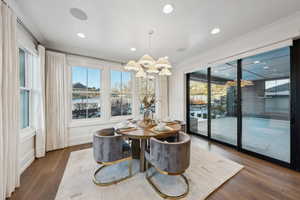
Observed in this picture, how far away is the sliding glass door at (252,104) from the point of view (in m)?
2.30

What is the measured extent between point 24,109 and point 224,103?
5042mm

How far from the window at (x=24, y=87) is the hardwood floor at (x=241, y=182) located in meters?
0.97

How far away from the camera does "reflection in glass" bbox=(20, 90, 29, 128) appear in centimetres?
237

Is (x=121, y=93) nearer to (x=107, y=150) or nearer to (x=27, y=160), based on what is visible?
(x=107, y=150)

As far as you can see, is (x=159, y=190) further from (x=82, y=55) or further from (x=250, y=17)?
(x=82, y=55)

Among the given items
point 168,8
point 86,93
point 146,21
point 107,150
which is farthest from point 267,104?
point 86,93

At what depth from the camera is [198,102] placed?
4.14m

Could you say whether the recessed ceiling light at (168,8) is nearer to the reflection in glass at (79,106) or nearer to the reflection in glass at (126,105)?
the reflection in glass at (126,105)

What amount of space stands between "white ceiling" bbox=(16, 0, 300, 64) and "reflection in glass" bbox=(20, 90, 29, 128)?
137 centimetres

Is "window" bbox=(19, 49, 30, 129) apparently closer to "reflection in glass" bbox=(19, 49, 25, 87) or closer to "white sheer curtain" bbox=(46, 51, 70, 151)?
"reflection in glass" bbox=(19, 49, 25, 87)

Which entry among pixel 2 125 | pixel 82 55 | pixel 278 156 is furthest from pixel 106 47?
pixel 278 156

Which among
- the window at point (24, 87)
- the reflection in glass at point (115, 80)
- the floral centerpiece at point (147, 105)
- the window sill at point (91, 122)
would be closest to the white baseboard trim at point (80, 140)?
the window sill at point (91, 122)

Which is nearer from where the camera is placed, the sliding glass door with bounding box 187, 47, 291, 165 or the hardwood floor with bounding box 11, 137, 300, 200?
the hardwood floor with bounding box 11, 137, 300, 200

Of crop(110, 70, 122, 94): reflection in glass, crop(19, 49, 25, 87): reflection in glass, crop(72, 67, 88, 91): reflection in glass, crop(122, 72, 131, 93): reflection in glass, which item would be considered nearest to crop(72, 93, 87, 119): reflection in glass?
crop(72, 67, 88, 91): reflection in glass
